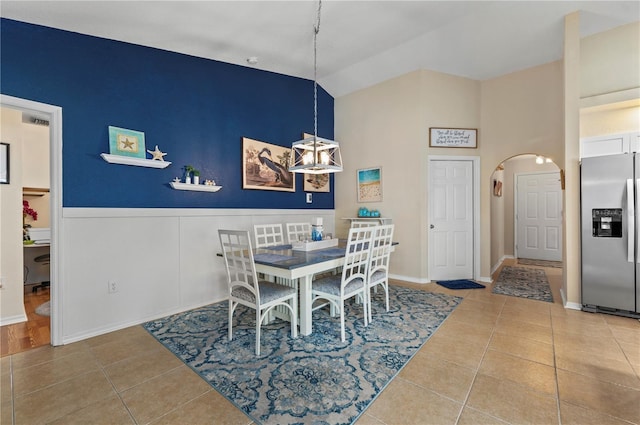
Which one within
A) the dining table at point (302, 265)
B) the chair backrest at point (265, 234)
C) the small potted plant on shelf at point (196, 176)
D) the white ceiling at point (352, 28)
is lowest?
the dining table at point (302, 265)

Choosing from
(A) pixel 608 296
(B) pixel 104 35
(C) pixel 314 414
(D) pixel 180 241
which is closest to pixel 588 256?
(A) pixel 608 296

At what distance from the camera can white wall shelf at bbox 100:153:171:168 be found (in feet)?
8.77

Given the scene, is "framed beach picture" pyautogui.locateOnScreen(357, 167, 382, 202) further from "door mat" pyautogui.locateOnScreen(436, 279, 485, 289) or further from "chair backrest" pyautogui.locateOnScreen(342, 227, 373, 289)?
"chair backrest" pyautogui.locateOnScreen(342, 227, 373, 289)

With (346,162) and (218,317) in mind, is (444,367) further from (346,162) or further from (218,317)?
(346,162)

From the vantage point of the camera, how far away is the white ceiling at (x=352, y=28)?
2592 millimetres

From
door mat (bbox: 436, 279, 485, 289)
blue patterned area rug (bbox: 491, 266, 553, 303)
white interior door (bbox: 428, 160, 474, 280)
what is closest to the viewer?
blue patterned area rug (bbox: 491, 266, 553, 303)

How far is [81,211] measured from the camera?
8.43ft

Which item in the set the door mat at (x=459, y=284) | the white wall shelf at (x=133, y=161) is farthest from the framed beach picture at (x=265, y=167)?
the door mat at (x=459, y=284)

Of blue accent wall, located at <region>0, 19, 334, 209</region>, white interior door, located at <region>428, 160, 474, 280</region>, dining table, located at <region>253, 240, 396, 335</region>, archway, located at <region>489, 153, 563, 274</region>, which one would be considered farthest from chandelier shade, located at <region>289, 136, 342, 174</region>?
archway, located at <region>489, 153, 563, 274</region>

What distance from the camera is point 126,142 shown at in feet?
9.31

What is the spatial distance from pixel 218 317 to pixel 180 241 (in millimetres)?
978

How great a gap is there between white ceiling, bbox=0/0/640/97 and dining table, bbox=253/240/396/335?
2489mm

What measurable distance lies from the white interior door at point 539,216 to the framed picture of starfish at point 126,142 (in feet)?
24.6

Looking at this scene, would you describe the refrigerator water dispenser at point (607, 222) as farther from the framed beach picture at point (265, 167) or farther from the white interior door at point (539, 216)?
the framed beach picture at point (265, 167)
